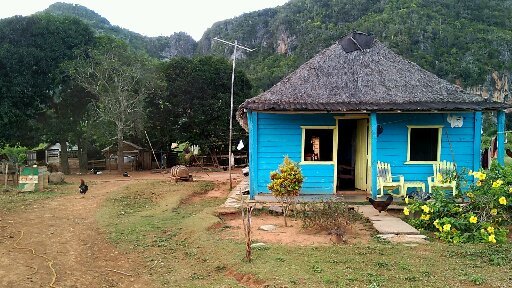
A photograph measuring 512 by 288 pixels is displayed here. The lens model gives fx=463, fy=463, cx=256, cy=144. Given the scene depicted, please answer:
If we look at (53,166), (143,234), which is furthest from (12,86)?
(143,234)

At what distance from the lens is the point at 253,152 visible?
486 inches

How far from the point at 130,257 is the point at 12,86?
19.3 m

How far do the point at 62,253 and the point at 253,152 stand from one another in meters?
5.68

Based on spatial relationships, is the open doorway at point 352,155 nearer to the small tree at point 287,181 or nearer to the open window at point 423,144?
the open window at point 423,144

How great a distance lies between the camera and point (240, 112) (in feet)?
44.4

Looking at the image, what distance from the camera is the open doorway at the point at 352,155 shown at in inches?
515

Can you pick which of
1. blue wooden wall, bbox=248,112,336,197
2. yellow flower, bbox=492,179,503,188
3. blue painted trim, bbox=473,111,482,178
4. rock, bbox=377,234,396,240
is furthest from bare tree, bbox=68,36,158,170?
yellow flower, bbox=492,179,503,188

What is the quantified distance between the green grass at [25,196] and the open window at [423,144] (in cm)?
1073

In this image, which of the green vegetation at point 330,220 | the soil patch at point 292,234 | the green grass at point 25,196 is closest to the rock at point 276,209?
the soil patch at point 292,234

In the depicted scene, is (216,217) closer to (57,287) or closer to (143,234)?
(143,234)

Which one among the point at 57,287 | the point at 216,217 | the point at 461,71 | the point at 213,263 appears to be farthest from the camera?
the point at 461,71

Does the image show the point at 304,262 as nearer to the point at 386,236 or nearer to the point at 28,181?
the point at 386,236

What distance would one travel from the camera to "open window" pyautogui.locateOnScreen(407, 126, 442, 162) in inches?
494

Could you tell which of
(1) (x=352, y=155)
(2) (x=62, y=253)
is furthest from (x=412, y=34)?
(2) (x=62, y=253)
